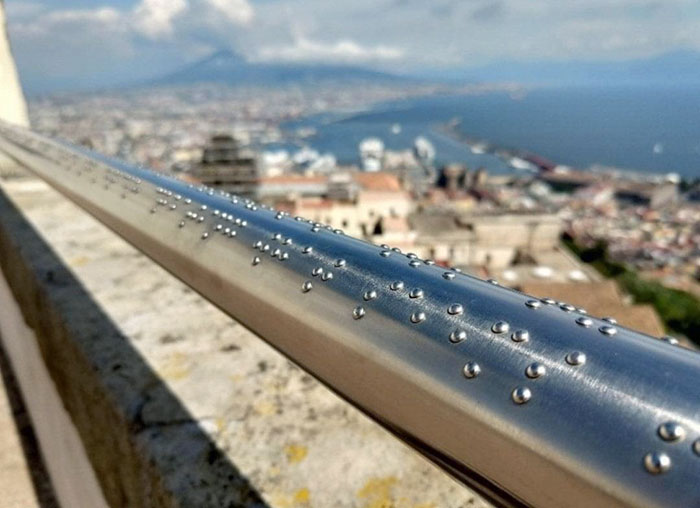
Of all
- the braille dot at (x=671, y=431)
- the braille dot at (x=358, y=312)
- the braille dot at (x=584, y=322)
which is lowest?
the braille dot at (x=358, y=312)

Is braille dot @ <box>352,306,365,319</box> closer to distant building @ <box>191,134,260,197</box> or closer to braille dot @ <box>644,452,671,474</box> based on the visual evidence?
braille dot @ <box>644,452,671,474</box>

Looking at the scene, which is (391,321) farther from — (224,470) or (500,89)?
(500,89)

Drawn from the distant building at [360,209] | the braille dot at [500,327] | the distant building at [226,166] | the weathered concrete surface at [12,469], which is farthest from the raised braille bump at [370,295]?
the distant building at [360,209]

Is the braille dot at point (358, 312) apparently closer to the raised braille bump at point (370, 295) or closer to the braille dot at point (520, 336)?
the raised braille bump at point (370, 295)

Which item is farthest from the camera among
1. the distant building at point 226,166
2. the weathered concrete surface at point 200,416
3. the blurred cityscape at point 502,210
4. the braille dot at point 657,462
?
the distant building at point 226,166

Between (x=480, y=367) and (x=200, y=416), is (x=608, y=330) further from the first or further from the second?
(x=200, y=416)

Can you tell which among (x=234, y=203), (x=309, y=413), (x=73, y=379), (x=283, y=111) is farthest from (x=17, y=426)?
(x=283, y=111)

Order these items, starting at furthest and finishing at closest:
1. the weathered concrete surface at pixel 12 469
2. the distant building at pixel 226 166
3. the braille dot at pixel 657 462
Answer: the distant building at pixel 226 166, the weathered concrete surface at pixel 12 469, the braille dot at pixel 657 462
